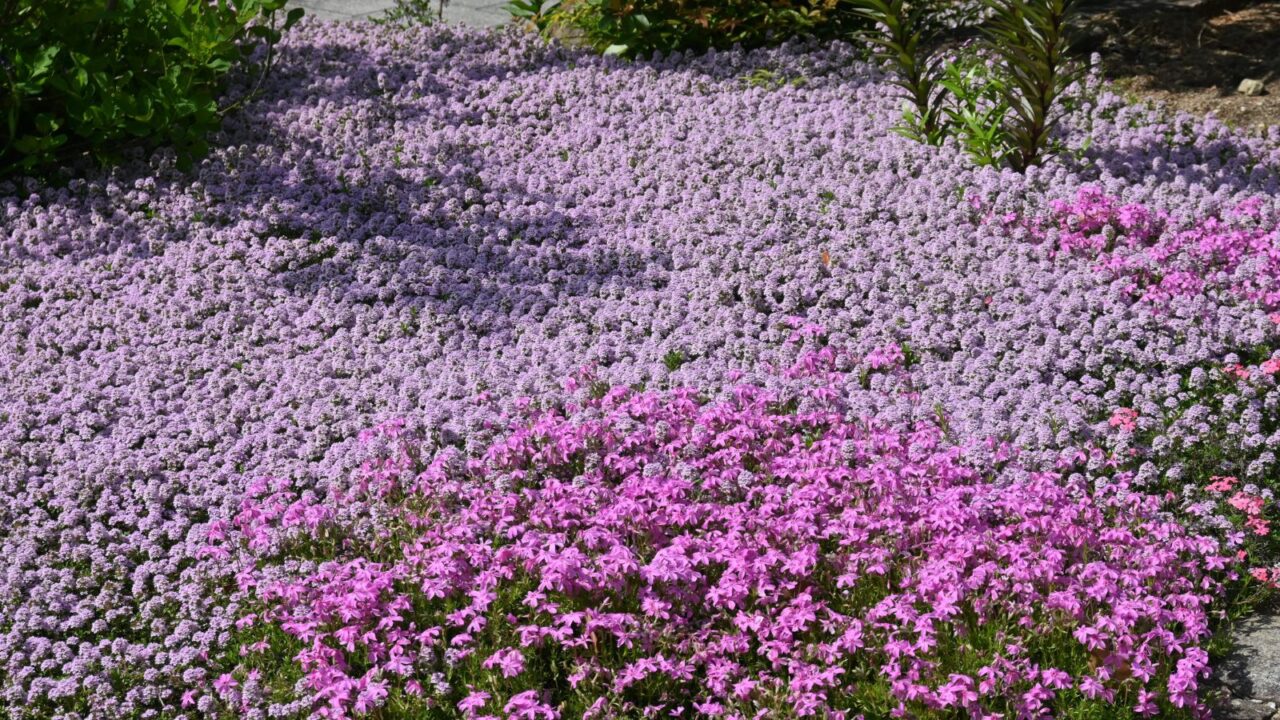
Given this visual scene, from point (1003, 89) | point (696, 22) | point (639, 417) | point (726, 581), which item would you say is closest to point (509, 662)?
point (726, 581)

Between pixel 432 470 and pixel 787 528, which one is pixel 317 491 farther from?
pixel 787 528

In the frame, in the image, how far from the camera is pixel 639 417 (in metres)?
5.81

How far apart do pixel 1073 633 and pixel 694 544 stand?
1428 millimetres

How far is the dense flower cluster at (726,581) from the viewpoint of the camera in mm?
4387

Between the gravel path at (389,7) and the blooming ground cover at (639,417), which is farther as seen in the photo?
the gravel path at (389,7)

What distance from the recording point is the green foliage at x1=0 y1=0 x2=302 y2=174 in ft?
26.3

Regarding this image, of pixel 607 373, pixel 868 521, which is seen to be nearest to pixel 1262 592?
pixel 868 521

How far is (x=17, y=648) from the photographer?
16.0 feet

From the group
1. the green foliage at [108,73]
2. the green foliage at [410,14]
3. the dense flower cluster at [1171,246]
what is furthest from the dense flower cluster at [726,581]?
the green foliage at [410,14]

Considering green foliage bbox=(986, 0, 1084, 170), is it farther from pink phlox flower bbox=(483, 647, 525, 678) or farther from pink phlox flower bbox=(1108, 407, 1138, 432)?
pink phlox flower bbox=(483, 647, 525, 678)

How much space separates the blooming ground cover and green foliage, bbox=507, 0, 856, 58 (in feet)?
3.58

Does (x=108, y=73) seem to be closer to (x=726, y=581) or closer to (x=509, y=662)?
(x=509, y=662)

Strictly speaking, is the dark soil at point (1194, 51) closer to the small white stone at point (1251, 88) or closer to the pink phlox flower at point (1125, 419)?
the small white stone at point (1251, 88)

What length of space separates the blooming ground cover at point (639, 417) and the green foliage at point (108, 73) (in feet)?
1.08
